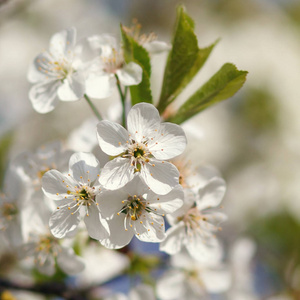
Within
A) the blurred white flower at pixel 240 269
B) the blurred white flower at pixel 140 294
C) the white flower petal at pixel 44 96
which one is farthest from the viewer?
the blurred white flower at pixel 240 269

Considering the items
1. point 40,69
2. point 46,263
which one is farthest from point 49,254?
point 40,69

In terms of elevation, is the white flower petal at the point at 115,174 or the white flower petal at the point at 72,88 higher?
the white flower petal at the point at 72,88

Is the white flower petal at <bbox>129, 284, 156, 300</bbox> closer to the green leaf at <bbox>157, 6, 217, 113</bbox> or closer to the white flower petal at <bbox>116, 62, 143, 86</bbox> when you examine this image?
the green leaf at <bbox>157, 6, 217, 113</bbox>

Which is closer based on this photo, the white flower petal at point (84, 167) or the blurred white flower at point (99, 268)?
the white flower petal at point (84, 167)

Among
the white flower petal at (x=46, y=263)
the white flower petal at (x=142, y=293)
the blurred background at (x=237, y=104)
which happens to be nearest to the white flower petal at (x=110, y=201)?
the white flower petal at (x=46, y=263)

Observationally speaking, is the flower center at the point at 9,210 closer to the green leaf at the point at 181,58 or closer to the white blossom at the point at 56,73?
the white blossom at the point at 56,73

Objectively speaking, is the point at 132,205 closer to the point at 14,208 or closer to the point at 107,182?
the point at 107,182

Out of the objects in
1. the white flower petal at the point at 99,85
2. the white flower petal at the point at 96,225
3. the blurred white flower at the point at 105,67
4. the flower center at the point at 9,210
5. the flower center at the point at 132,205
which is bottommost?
the flower center at the point at 9,210
